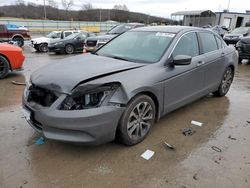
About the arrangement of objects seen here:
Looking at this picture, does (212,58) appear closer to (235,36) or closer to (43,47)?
(43,47)

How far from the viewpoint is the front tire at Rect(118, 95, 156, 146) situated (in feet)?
9.46

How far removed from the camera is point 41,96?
9.38 ft

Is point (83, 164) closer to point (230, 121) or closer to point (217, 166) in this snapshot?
point (217, 166)

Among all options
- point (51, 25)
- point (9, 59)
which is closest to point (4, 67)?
point (9, 59)

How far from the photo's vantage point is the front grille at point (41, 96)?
273cm

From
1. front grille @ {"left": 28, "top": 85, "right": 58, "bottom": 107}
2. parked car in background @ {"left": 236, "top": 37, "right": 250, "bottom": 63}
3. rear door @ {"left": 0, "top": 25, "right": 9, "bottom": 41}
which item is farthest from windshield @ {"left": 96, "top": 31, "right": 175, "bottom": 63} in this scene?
rear door @ {"left": 0, "top": 25, "right": 9, "bottom": 41}

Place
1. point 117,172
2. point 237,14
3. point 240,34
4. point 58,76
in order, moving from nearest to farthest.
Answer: point 117,172
point 58,76
point 240,34
point 237,14

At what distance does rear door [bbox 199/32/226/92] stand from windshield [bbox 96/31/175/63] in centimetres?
97

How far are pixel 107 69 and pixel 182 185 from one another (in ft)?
5.43

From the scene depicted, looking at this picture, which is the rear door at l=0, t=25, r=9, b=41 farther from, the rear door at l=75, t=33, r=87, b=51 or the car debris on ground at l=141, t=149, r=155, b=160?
the car debris on ground at l=141, t=149, r=155, b=160

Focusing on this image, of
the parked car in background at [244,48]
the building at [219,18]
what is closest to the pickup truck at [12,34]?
the parked car in background at [244,48]

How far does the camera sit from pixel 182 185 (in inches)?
95.6

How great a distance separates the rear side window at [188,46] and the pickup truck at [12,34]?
15.5 metres

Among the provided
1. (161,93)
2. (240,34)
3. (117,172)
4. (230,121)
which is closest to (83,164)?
(117,172)
